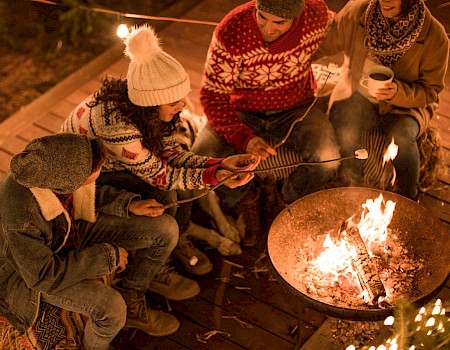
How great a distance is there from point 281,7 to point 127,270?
3.96 feet

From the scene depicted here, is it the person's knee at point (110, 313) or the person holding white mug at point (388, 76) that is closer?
the person's knee at point (110, 313)

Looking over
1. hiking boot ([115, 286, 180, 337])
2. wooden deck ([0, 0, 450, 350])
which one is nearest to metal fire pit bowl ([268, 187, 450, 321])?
wooden deck ([0, 0, 450, 350])

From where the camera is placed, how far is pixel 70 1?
502 centimetres

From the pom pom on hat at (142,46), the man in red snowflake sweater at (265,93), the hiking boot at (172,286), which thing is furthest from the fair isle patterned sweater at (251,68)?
the hiking boot at (172,286)

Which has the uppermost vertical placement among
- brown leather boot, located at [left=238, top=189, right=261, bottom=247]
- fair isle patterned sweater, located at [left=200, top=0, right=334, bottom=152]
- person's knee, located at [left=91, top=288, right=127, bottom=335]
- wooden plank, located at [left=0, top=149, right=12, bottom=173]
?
fair isle patterned sweater, located at [left=200, top=0, right=334, bottom=152]

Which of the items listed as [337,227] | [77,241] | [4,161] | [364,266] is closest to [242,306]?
[337,227]

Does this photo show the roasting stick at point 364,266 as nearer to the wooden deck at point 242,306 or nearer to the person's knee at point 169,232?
the wooden deck at point 242,306

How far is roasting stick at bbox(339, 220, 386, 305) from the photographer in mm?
2420

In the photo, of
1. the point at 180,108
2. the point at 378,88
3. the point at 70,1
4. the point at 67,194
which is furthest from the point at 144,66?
the point at 70,1

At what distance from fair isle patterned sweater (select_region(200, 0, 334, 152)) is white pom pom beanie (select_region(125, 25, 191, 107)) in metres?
0.36

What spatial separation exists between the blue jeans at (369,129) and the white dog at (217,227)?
56 centimetres

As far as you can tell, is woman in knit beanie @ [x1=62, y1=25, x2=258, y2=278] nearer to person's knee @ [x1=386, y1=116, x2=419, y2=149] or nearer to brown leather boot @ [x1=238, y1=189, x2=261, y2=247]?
brown leather boot @ [x1=238, y1=189, x2=261, y2=247]

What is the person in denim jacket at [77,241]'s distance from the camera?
228 centimetres

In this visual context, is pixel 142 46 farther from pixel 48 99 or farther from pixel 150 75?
pixel 48 99
